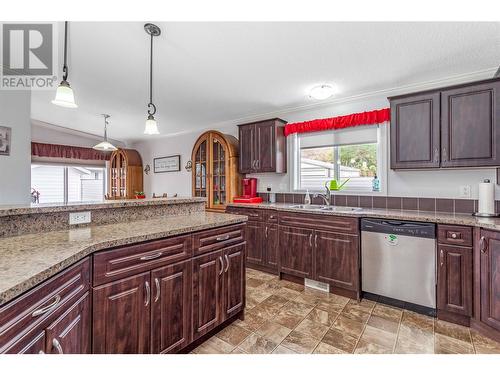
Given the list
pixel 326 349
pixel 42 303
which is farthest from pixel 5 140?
pixel 326 349

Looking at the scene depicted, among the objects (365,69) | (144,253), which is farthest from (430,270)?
(144,253)

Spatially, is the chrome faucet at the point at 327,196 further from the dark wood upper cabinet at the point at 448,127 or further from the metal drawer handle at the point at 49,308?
the metal drawer handle at the point at 49,308

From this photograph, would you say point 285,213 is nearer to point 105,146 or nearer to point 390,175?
point 390,175

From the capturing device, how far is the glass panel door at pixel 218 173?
13.9 feet

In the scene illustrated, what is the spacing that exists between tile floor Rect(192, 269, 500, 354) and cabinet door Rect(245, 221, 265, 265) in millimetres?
753

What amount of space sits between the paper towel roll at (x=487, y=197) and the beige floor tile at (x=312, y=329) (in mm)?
1848

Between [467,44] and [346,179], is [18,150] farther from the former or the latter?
[467,44]

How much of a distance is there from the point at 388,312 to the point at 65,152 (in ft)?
21.9

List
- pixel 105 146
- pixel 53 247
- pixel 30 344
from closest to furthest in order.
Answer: pixel 30 344
pixel 53 247
pixel 105 146

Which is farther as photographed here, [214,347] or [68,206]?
[214,347]

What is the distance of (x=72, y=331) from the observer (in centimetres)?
109

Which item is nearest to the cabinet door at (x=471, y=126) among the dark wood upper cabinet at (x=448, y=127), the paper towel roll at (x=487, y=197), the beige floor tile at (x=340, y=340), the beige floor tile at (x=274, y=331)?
the dark wood upper cabinet at (x=448, y=127)
